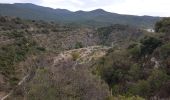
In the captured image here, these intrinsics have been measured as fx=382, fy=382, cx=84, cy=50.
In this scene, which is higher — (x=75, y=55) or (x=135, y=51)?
(x=135, y=51)

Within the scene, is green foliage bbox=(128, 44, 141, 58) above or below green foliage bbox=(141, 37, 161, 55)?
below

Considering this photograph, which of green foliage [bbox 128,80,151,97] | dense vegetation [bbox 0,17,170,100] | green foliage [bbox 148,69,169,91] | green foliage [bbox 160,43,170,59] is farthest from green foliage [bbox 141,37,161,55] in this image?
green foliage [bbox 128,80,151,97]

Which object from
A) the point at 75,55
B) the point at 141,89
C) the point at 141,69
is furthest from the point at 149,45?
the point at 75,55

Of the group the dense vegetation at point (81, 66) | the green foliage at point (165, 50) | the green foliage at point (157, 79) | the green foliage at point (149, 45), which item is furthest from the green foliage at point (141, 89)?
the green foliage at point (149, 45)

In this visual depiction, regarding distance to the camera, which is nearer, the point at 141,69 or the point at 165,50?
the point at 165,50

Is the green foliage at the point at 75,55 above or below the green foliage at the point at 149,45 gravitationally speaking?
Answer: below

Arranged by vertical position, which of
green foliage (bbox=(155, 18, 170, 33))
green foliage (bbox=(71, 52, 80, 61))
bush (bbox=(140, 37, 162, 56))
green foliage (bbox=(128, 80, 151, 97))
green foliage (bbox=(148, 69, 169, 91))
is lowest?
green foliage (bbox=(71, 52, 80, 61))

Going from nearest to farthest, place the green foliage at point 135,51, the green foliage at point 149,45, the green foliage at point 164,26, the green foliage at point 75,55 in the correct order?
the green foliage at point 149,45 < the green foliage at point 135,51 < the green foliage at point 164,26 < the green foliage at point 75,55

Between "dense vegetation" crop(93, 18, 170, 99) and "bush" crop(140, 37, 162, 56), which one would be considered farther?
"bush" crop(140, 37, 162, 56)

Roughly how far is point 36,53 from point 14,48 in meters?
5.64

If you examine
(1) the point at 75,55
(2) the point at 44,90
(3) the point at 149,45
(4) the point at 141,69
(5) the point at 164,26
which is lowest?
(1) the point at 75,55

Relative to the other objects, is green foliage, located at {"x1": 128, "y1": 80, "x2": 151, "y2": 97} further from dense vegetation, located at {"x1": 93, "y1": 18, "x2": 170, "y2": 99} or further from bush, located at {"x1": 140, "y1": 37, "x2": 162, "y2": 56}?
bush, located at {"x1": 140, "y1": 37, "x2": 162, "y2": 56}

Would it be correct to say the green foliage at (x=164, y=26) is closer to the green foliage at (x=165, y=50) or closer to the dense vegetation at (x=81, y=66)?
the dense vegetation at (x=81, y=66)

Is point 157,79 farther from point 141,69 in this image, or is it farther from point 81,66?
point 81,66
